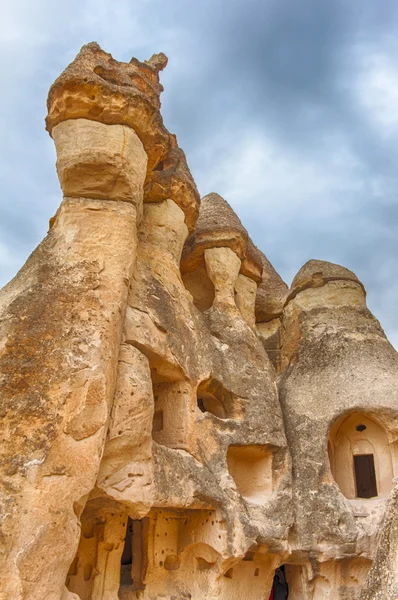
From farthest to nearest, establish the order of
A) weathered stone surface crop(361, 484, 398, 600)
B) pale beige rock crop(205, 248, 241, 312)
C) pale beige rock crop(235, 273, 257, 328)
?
1. pale beige rock crop(235, 273, 257, 328)
2. pale beige rock crop(205, 248, 241, 312)
3. weathered stone surface crop(361, 484, 398, 600)

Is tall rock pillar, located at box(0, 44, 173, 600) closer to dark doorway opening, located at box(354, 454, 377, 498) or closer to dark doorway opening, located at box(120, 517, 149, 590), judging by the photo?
dark doorway opening, located at box(120, 517, 149, 590)

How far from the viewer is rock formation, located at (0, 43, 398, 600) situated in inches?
241

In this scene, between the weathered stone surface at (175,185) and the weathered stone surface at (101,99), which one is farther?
the weathered stone surface at (175,185)

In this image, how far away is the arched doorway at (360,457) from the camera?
414 inches

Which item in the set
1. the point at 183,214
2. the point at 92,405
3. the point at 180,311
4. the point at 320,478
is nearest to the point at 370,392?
the point at 320,478

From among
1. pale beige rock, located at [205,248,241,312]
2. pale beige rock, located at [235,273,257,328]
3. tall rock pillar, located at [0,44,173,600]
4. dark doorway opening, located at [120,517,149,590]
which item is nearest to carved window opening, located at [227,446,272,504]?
dark doorway opening, located at [120,517,149,590]

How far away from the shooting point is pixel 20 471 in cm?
564

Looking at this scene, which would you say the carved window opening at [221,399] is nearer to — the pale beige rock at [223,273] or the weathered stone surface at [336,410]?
the weathered stone surface at [336,410]

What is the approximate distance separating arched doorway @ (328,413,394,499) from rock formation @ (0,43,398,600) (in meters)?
0.03

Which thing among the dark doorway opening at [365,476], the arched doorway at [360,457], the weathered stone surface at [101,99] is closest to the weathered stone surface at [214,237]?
the weathered stone surface at [101,99]

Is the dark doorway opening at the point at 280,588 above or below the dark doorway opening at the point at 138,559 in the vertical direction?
below

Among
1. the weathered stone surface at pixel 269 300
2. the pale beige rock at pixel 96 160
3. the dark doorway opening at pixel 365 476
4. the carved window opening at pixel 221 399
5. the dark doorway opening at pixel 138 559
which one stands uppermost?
the weathered stone surface at pixel 269 300

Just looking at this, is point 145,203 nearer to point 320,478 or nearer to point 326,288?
point 326,288

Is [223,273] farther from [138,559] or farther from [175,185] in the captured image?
[138,559]
